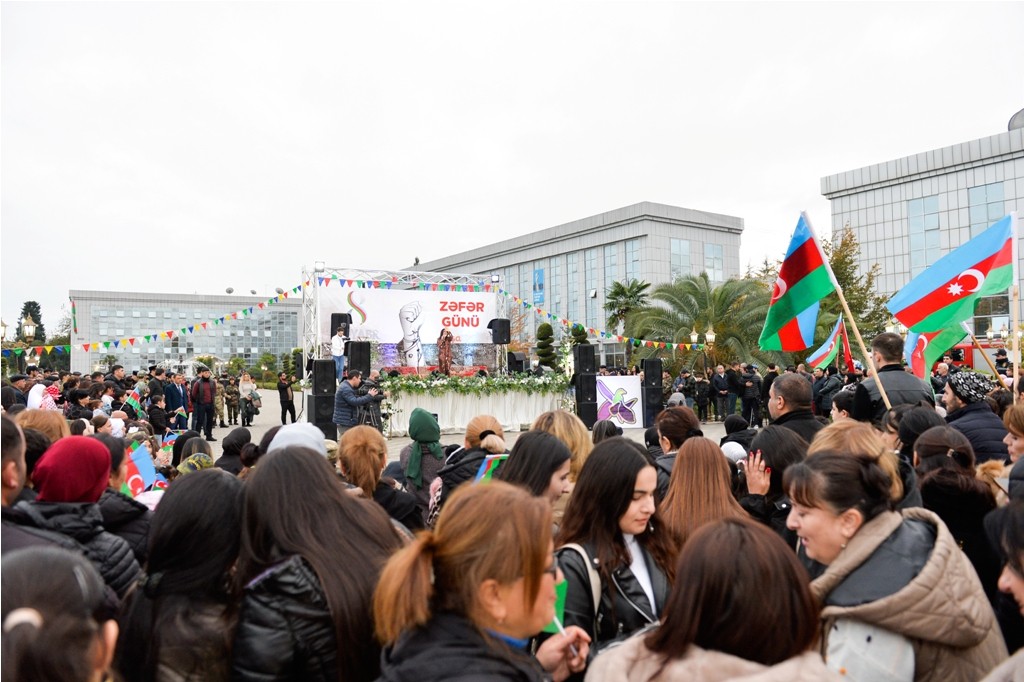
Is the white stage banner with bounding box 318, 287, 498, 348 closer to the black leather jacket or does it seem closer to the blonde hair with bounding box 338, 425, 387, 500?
the blonde hair with bounding box 338, 425, 387, 500

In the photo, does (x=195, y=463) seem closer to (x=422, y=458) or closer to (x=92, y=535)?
(x=422, y=458)

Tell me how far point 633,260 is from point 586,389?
90.5 feet

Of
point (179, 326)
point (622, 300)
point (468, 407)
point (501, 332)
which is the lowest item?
point (468, 407)

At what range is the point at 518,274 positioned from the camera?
54.0 m

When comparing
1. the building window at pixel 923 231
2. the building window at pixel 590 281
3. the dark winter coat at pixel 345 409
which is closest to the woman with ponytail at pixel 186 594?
the dark winter coat at pixel 345 409

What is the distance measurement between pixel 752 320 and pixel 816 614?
2386 centimetres

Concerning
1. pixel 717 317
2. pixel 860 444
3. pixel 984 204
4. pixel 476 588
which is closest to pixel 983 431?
pixel 860 444

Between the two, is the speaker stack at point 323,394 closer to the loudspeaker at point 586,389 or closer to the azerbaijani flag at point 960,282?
the loudspeaker at point 586,389

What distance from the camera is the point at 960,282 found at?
6.49 meters

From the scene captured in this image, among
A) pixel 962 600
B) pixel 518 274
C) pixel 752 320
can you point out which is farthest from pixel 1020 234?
pixel 962 600

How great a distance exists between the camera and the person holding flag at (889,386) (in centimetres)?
552

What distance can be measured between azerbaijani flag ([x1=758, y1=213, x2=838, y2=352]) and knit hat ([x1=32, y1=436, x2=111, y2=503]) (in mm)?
5846

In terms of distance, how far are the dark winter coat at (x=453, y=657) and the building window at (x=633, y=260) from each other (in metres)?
42.2

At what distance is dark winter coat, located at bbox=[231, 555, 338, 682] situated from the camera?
74.4 inches
